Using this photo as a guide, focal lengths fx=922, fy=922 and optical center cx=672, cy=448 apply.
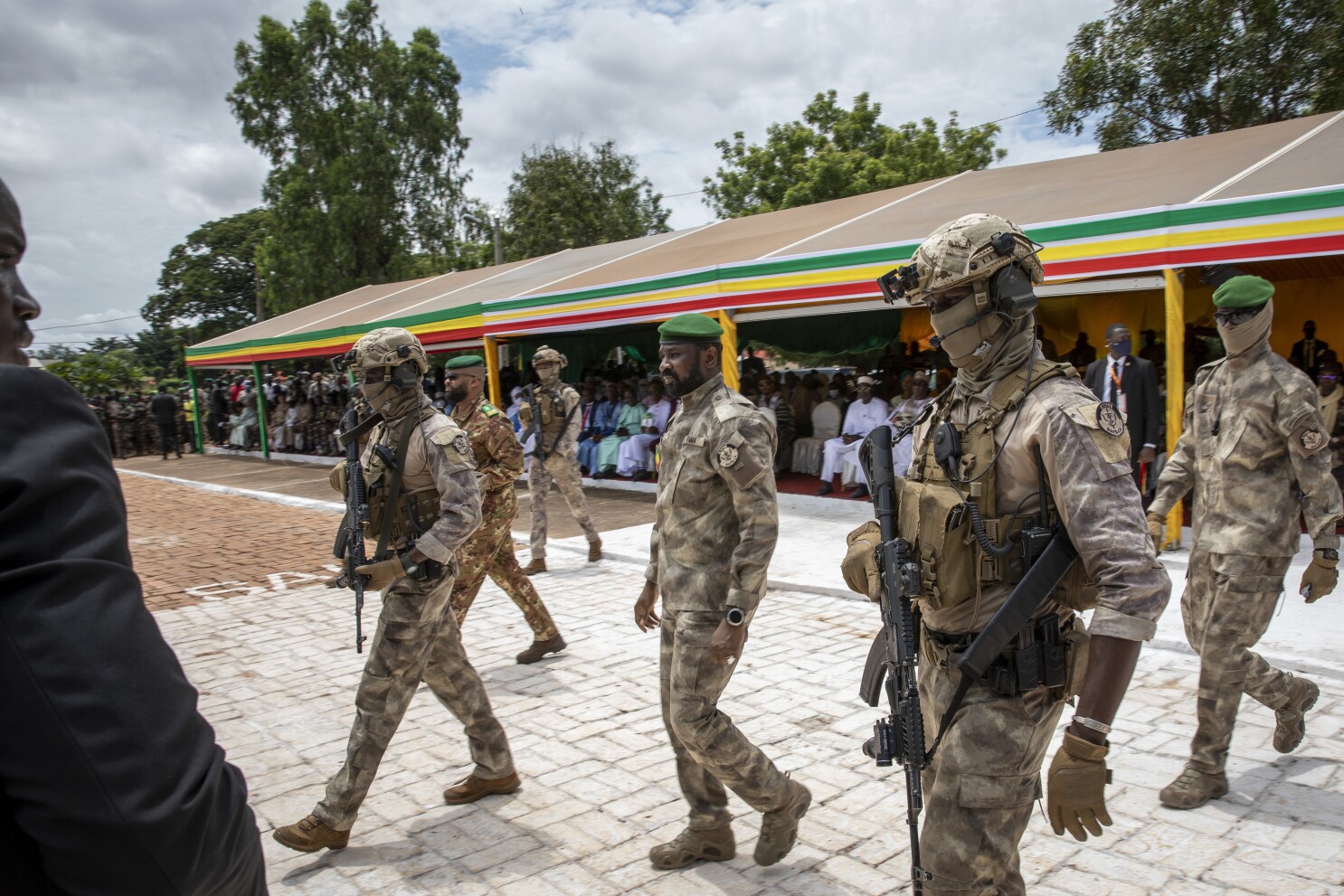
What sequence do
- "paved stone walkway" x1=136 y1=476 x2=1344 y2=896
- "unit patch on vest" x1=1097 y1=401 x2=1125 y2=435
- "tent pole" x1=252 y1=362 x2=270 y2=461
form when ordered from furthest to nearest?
"tent pole" x1=252 y1=362 x2=270 y2=461, "paved stone walkway" x1=136 y1=476 x2=1344 y2=896, "unit patch on vest" x1=1097 y1=401 x2=1125 y2=435

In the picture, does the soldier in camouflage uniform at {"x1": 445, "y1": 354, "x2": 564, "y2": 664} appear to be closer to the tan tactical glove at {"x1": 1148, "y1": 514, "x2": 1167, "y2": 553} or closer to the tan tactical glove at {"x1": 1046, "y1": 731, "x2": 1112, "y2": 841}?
the tan tactical glove at {"x1": 1148, "y1": 514, "x2": 1167, "y2": 553}

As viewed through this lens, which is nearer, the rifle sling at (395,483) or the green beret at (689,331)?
the green beret at (689,331)

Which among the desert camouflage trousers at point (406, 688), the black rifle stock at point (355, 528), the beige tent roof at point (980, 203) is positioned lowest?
the desert camouflage trousers at point (406, 688)

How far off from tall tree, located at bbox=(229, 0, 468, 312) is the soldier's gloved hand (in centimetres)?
3308

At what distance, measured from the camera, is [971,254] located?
2.41 metres

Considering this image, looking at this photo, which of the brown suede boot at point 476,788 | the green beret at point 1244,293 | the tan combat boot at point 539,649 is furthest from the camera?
the tan combat boot at point 539,649

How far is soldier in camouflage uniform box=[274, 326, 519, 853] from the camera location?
3.67m

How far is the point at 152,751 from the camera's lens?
0.97 m

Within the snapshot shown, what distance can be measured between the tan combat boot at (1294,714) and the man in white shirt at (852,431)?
7.47 meters

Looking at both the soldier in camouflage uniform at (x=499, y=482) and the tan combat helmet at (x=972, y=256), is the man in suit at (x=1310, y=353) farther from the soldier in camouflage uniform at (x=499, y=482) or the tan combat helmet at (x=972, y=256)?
the tan combat helmet at (x=972, y=256)

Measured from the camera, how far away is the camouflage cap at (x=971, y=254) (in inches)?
94.1

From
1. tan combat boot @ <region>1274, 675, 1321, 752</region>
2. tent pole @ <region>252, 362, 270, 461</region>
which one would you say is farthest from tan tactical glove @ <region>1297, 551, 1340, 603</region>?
tent pole @ <region>252, 362, 270, 461</region>

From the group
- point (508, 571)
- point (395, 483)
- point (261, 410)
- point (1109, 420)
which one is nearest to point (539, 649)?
point (508, 571)

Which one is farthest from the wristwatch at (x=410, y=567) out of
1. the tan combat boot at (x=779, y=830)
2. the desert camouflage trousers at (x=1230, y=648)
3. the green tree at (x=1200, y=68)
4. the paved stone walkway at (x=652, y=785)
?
the green tree at (x=1200, y=68)
